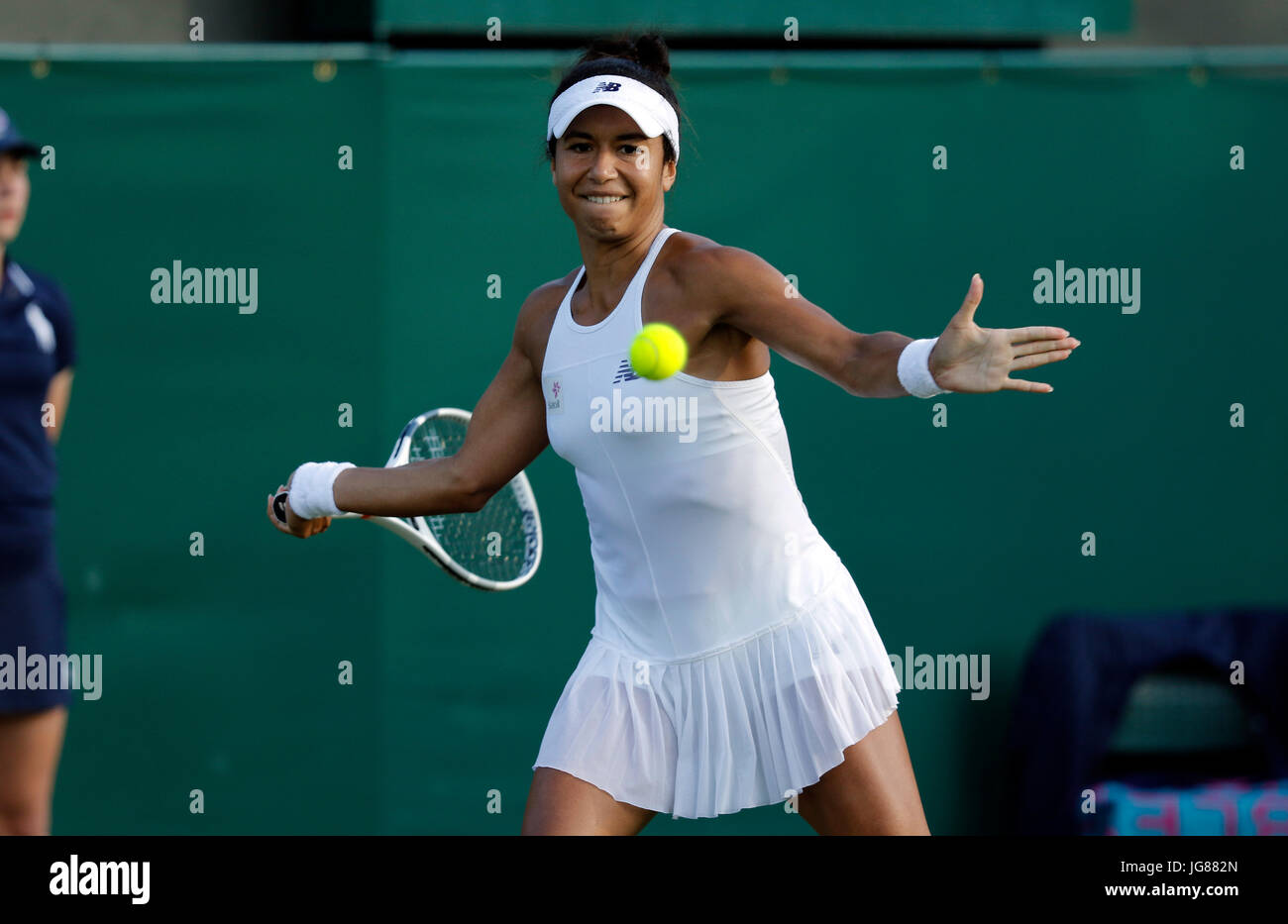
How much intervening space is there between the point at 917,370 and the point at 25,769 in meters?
2.09

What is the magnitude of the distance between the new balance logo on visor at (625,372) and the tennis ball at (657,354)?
6.6 inches

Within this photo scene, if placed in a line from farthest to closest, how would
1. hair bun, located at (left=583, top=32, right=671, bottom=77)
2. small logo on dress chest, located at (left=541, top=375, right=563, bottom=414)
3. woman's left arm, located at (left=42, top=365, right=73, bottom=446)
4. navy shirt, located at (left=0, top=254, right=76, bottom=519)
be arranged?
woman's left arm, located at (left=42, top=365, right=73, bottom=446) → navy shirt, located at (left=0, top=254, right=76, bottom=519) → hair bun, located at (left=583, top=32, right=671, bottom=77) → small logo on dress chest, located at (left=541, top=375, right=563, bottom=414)

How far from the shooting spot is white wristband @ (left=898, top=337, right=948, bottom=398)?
8.14 ft

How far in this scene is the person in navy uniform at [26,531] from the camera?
10.8ft

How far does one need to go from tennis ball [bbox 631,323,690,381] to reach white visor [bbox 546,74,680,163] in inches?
18.0

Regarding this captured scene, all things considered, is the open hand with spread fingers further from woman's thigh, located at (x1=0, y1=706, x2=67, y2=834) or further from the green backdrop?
the green backdrop

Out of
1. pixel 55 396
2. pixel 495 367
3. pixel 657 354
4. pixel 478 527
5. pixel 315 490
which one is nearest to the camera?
pixel 657 354

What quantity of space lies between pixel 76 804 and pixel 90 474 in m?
0.98

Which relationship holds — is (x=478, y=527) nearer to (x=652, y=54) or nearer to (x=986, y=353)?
(x=652, y=54)

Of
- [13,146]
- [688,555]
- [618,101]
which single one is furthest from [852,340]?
[13,146]

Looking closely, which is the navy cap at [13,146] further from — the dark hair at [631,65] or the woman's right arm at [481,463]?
the dark hair at [631,65]

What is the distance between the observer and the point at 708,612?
2.84 meters

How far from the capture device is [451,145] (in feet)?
16.1

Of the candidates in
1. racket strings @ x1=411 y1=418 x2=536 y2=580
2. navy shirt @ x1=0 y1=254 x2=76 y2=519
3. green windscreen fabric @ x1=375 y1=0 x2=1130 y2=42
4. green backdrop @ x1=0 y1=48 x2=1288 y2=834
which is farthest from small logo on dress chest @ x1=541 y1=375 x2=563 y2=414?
green windscreen fabric @ x1=375 y1=0 x2=1130 y2=42
